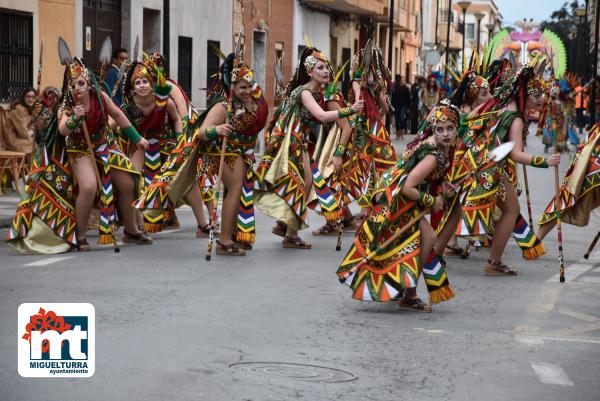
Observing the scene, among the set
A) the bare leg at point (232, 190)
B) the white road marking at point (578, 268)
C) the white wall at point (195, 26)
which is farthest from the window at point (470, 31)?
the bare leg at point (232, 190)

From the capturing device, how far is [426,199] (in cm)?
841

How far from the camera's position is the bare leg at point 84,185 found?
11336mm

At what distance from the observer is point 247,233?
37.1ft

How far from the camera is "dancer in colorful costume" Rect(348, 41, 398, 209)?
1290 cm

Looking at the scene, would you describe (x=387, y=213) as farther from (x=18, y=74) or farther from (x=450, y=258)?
(x=18, y=74)

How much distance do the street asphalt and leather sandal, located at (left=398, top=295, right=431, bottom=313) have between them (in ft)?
0.25

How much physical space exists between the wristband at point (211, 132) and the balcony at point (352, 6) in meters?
29.2

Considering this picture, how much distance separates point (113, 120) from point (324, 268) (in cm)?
311

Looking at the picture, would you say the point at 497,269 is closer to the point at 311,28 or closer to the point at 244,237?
the point at 244,237

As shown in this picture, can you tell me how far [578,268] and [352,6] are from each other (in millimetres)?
33758

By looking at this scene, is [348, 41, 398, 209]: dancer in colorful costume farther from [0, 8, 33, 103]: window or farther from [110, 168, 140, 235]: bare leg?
[0, 8, 33, 103]: window

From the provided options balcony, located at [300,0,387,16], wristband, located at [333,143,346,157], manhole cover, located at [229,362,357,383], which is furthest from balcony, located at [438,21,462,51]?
manhole cover, located at [229,362,357,383]

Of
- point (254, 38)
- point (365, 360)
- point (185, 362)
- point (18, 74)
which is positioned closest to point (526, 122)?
point (365, 360)

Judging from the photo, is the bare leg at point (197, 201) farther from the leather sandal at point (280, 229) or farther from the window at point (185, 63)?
the window at point (185, 63)
